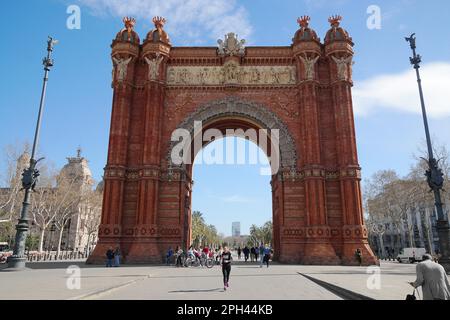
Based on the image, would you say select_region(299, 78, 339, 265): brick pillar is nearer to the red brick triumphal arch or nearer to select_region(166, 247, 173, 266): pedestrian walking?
the red brick triumphal arch

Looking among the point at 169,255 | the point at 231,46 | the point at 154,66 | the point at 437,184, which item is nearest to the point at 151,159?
the point at 169,255

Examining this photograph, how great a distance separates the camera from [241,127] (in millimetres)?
29516

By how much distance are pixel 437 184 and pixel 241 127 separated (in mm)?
16348

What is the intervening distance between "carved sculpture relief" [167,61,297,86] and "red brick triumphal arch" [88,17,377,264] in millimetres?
83

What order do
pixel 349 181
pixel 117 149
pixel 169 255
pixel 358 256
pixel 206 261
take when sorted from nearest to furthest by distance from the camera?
pixel 358 256 < pixel 169 255 < pixel 206 261 < pixel 349 181 < pixel 117 149

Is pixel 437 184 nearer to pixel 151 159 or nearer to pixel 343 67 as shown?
pixel 343 67

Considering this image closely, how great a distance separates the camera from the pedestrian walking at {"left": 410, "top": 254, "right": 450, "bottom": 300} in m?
5.51

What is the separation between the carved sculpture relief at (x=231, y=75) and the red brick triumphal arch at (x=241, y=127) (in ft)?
0.27

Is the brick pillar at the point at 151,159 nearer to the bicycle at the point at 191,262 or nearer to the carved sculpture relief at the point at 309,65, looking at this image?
the bicycle at the point at 191,262

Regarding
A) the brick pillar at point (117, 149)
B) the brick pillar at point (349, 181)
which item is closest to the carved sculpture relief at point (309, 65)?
the brick pillar at point (349, 181)

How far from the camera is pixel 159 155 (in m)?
25.5

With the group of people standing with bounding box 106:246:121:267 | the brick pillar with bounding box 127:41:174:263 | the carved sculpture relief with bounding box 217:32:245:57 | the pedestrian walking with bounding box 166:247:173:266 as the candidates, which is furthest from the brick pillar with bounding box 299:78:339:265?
the group of people standing with bounding box 106:246:121:267
